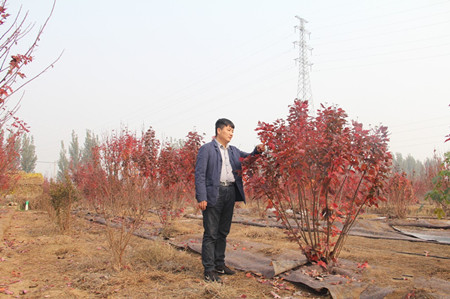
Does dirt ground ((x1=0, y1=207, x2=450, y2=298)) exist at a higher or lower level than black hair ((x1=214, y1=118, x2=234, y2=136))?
lower

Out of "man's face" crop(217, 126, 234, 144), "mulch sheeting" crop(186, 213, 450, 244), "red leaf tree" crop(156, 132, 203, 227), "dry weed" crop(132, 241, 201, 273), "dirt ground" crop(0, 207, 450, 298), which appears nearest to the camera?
"dirt ground" crop(0, 207, 450, 298)

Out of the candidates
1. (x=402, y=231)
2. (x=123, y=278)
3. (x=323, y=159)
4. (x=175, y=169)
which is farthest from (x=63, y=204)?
(x=402, y=231)

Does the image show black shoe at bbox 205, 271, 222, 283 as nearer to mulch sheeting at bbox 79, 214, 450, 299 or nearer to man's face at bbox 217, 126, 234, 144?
mulch sheeting at bbox 79, 214, 450, 299

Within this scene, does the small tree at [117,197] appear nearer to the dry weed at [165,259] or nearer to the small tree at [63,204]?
the dry weed at [165,259]

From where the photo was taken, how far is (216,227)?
386 centimetres

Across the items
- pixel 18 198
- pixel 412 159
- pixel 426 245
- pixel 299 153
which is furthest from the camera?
pixel 412 159

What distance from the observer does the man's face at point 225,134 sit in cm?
404

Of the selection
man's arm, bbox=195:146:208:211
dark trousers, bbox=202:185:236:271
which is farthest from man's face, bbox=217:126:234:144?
dark trousers, bbox=202:185:236:271

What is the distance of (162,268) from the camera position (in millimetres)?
4203

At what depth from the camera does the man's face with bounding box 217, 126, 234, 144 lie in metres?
4.04

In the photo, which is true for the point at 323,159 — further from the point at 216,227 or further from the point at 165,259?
the point at 165,259

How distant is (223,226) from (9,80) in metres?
2.63

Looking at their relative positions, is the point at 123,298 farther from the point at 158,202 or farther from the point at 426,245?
the point at 426,245

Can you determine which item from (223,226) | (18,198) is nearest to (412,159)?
(18,198)
